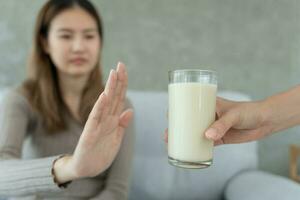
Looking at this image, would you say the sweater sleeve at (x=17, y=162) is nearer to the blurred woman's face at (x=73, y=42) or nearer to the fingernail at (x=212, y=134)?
the blurred woman's face at (x=73, y=42)

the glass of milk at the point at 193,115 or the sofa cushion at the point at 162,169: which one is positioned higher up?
the glass of milk at the point at 193,115

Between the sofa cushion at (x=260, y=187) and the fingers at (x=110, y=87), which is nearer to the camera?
the fingers at (x=110, y=87)

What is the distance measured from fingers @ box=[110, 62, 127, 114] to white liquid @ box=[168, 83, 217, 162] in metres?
0.12

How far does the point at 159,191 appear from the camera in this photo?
1.52 m

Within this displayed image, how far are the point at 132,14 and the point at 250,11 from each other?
2.34 ft

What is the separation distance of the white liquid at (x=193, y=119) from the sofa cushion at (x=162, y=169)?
2.65ft

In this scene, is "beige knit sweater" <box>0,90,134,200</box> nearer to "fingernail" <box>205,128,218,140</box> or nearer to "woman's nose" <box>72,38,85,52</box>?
"woman's nose" <box>72,38,85,52</box>

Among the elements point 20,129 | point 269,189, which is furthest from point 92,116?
point 269,189

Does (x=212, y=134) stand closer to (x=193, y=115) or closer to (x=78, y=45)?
(x=193, y=115)

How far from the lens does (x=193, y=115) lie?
2.38 ft

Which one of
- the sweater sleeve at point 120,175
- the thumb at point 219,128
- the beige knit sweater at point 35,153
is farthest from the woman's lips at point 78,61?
the thumb at point 219,128

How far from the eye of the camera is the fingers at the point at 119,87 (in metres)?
0.77

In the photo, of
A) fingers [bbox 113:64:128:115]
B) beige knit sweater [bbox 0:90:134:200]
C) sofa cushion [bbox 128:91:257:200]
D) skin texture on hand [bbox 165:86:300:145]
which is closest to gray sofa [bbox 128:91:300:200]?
sofa cushion [bbox 128:91:257:200]

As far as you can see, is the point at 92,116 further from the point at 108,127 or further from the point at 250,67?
the point at 250,67
